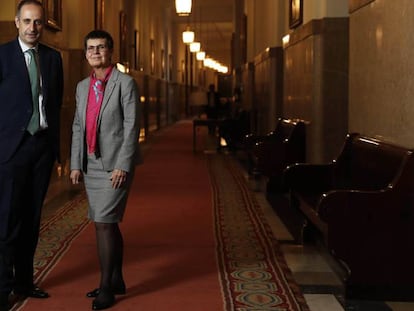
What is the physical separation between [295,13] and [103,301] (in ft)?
17.6

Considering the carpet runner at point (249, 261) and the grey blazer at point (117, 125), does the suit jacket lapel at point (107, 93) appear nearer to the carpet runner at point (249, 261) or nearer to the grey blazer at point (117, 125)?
the grey blazer at point (117, 125)

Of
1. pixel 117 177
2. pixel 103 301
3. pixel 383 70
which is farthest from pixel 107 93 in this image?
pixel 383 70

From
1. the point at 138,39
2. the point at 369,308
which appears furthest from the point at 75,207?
the point at 138,39

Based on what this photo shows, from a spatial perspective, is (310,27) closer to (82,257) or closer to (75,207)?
(75,207)

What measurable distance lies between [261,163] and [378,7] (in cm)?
297

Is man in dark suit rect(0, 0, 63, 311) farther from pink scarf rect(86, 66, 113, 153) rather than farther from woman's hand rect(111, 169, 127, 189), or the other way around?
woman's hand rect(111, 169, 127, 189)

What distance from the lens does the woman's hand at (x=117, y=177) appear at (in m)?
3.38

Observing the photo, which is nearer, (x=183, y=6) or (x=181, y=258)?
(x=181, y=258)

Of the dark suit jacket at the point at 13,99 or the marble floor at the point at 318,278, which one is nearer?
the dark suit jacket at the point at 13,99

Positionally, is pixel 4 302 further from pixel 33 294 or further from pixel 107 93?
pixel 107 93

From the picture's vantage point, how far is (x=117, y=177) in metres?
3.38

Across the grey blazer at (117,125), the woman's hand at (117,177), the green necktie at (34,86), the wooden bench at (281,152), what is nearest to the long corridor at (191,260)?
the wooden bench at (281,152)

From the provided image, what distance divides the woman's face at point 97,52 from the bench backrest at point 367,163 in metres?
1.66

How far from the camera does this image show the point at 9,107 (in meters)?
3.48
